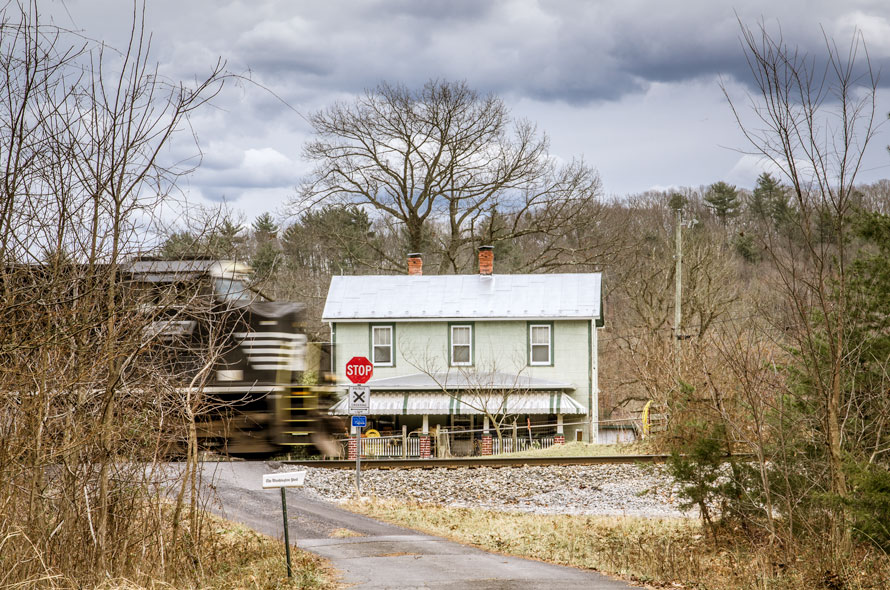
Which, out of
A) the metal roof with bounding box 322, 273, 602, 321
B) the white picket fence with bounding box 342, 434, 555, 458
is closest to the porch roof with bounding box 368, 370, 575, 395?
the white picket fence with bounding box 342, 434, 555, 458

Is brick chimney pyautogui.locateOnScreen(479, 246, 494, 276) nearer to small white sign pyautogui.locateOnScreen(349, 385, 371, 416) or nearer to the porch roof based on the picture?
the porch roof

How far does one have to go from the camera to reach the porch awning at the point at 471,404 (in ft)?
102

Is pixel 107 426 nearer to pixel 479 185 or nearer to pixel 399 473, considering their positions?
pixel 399 473

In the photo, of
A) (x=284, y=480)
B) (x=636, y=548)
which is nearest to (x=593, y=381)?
(x=636, y=548)

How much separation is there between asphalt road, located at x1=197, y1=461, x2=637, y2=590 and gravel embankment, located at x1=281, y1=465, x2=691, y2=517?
1712 millimetres

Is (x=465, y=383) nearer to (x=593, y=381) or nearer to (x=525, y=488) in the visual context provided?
(x=593, y=381)

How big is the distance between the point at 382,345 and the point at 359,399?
16062 millimetres

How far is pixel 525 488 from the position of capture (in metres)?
18.4

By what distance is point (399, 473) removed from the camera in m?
20.1

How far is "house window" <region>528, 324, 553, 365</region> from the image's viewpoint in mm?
33031

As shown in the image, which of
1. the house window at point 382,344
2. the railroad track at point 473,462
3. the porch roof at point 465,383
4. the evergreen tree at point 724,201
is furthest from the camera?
the evergreen tree at point 724,201

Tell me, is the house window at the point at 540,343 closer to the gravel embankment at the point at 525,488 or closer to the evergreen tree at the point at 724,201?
the gravel embankment at the point at 525,488

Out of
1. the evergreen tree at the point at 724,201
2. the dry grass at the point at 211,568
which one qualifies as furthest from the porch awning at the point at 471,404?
the evergreen tree at the point at 724,201

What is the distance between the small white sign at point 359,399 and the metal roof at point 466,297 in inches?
609
